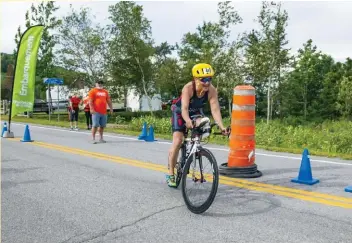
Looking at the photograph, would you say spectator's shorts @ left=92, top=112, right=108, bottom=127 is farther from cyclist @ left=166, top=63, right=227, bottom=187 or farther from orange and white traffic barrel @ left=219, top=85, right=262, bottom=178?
cyclist @ left=166, top=63, right=227, bottom=187

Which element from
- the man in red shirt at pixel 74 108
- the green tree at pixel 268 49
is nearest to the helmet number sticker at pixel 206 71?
the man in red shirt at pixel 74 108

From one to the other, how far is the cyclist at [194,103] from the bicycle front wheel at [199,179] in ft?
1.45

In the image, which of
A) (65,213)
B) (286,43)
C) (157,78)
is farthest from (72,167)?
(157,78)

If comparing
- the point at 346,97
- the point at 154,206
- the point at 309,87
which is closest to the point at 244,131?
the point at 154,206

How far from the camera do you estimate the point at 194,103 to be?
18.1ft

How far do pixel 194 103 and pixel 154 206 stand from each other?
1591mm

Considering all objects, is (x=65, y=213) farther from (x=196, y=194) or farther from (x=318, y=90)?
(x=318, y=90)

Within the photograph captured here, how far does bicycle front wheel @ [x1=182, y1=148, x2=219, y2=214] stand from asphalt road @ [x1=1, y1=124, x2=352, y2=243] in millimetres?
154

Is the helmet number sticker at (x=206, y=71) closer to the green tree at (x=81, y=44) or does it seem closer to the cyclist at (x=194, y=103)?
the cyclist at (x=194, y=103)

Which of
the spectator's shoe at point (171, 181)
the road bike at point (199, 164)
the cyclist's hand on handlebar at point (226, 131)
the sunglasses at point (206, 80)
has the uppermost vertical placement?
the sunglasses at point (206, 80)

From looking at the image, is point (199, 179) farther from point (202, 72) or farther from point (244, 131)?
point (244, 131)

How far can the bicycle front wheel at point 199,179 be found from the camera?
476 centimetres

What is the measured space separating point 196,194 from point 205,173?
1.04 feet

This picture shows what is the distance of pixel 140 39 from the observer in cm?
3844
